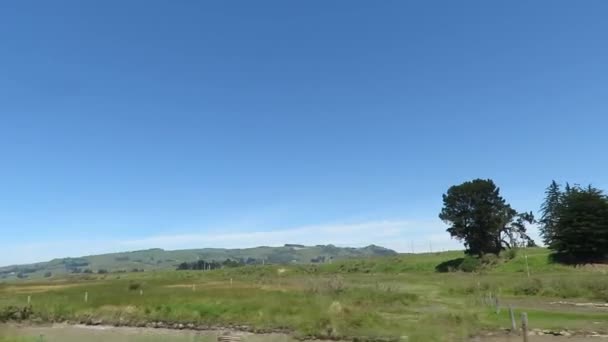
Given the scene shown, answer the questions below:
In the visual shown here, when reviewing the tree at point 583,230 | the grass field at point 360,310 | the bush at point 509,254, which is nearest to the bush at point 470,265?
the bush at point 509,254

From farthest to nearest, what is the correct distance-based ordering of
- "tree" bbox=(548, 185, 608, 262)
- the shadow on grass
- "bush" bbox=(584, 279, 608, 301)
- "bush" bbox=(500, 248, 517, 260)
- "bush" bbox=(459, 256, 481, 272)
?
the shadow on grass → "bush" bbox=(500, 248, 517, 260) → "bush" bbox=(459, 256, 481, 272) → "tree" bbox=(548, 185, 608, 262) → "bush" bbox=(584, 279, 608, 301)

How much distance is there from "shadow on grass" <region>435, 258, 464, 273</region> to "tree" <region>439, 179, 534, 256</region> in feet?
18.7

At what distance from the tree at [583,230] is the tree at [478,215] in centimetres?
1324

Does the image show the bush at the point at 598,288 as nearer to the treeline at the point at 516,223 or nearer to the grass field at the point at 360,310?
the grass field at the point at 360,310

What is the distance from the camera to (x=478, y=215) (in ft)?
305

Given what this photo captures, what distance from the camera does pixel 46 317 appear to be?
39938mm

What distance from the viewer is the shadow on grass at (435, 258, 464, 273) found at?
8556 cm

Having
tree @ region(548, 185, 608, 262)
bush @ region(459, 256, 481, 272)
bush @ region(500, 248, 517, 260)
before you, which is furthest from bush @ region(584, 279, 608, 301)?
bush @ region(500, 248, 517, 260)

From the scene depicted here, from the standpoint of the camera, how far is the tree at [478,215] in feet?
304

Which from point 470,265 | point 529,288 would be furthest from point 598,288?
point 470,265

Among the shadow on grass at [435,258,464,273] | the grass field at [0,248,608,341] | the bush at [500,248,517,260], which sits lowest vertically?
the grass field at [0,248,608,341]

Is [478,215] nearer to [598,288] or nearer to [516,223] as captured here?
[516,223]

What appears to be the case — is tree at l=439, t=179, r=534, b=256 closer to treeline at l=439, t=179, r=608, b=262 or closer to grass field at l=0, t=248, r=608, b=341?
treeline at l=439, t=179, r=608, b=262

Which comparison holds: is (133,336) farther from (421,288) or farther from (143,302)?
(421,288)
